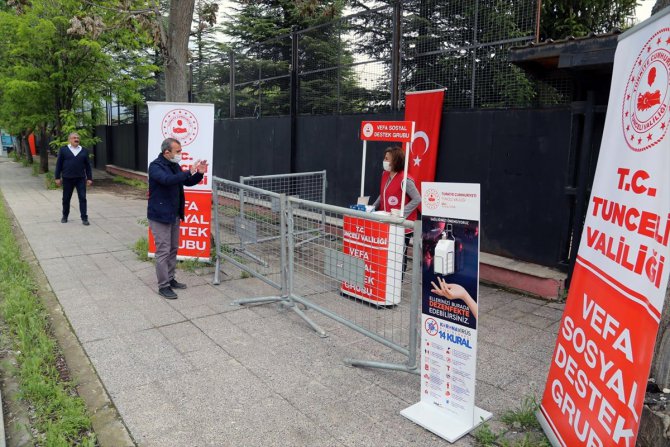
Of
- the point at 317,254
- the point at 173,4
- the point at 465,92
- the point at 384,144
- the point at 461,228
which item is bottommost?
the point at 317,254

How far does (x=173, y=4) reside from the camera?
746 cm

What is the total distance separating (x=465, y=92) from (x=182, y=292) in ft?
14.8

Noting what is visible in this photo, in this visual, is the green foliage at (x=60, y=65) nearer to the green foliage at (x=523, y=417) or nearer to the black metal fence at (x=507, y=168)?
the black metal fence at (x=507, y=168)

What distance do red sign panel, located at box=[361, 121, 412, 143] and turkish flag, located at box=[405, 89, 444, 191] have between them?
148 cm

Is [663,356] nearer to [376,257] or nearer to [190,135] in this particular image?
[376,257]

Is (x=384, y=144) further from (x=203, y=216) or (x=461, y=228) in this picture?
(x=461, y=228)

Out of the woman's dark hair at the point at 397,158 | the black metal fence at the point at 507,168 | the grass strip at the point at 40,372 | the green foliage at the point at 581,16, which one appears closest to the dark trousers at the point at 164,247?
the grass strip at the point at 40,372

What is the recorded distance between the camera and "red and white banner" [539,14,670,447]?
221 cm

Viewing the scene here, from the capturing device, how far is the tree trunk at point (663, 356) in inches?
107

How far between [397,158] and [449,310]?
9.36ft

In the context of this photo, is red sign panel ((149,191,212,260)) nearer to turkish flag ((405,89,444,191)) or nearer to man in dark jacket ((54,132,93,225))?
turkish flag ((405,89,444,191))

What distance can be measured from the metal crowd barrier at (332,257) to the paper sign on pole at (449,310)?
333mm

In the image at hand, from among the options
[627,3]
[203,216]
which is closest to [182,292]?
[203,216]

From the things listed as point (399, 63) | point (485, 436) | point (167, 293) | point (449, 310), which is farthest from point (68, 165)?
point (485, 436)
